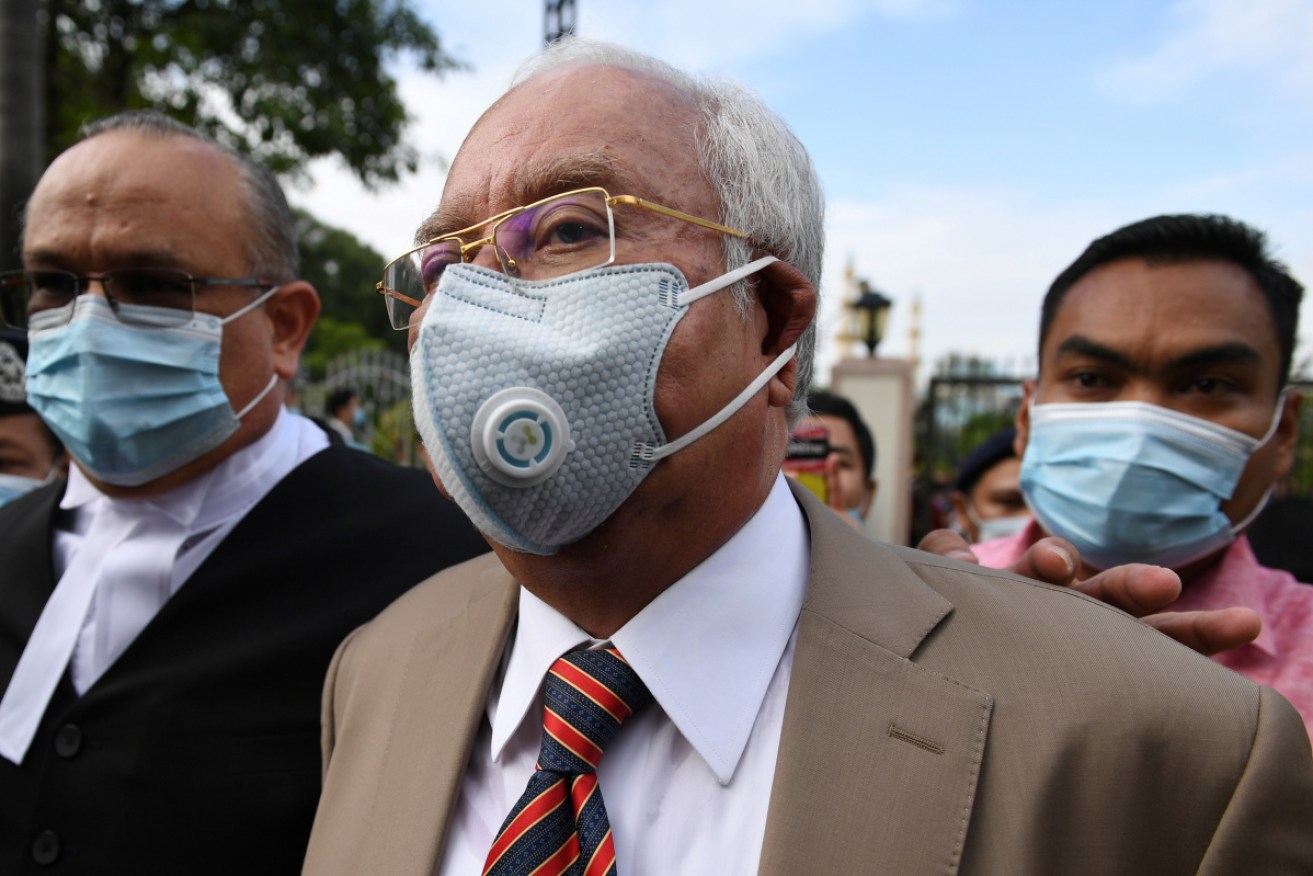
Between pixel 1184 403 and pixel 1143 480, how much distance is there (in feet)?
0.63

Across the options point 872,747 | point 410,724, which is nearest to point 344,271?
point 410,724

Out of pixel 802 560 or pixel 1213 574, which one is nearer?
pixel 802 560

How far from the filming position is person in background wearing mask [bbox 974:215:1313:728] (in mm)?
2055

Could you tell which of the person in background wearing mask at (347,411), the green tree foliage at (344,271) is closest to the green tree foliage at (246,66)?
the person in background wearing mask at (347,411)

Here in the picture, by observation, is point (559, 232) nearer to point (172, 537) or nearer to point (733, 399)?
point (733, 399)

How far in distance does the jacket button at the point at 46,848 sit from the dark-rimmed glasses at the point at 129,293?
48.1 inches

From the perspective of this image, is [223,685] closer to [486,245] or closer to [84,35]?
[486,245]

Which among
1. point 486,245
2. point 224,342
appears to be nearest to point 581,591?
point 486,245

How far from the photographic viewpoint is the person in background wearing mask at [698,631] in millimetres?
1256

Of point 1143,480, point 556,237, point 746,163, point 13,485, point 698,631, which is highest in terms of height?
point 746,163

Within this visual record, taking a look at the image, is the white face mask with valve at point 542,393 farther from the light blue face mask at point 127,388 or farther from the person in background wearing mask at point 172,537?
the light blue face mask at point 127,388

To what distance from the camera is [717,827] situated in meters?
1.38

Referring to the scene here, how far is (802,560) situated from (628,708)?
42 cm

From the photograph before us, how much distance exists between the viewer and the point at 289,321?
9.01ft
